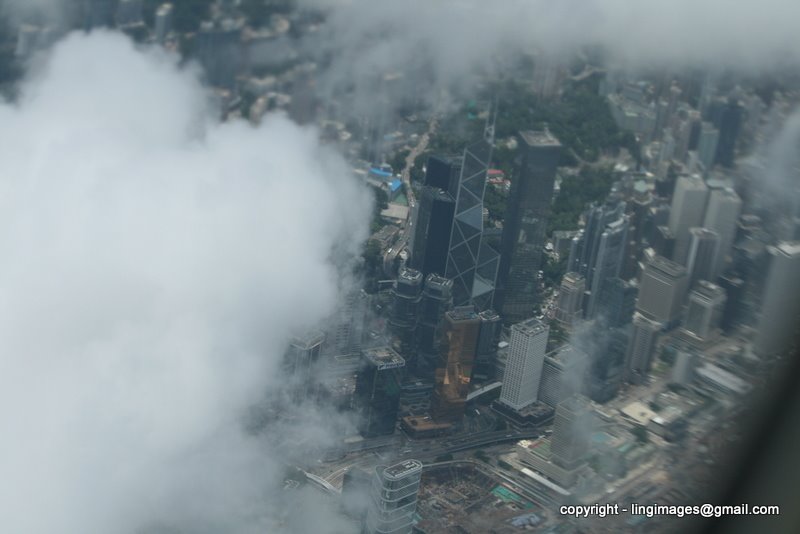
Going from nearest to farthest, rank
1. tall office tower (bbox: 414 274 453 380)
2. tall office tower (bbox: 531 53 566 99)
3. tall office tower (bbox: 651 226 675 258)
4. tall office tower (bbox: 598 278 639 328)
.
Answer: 1. tall office tower (bbox: 414 274 453 380)
2. tall office tower (bbox: 598 278 639 328)
3. tall office tower (bbox: 651 226 675 258)
4. tall office tower (bbox: 531 53 566 99)

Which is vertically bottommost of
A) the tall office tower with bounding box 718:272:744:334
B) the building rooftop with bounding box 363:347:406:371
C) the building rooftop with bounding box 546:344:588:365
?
the building rooftop with bounding box 363:347:406:371

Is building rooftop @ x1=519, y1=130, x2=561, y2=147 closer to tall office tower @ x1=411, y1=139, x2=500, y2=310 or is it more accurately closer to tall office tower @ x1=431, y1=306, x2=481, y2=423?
tall office tower @ x1=411, y1=139, x2=500, y2=310

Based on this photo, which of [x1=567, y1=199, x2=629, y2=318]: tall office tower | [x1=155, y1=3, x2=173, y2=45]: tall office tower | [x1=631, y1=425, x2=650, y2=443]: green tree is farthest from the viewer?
[x1=155, y1=3, x2=173, y2=45]: tall office tower

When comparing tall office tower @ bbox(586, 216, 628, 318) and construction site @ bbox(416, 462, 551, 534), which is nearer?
construction site @ bbox(416, 462, 551, 534)

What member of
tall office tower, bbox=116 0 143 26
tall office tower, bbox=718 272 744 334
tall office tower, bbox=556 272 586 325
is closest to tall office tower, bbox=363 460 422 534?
tall office tower, bbox=556 272 586 325

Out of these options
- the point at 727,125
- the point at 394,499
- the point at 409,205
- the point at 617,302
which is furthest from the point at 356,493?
the point at 727,125

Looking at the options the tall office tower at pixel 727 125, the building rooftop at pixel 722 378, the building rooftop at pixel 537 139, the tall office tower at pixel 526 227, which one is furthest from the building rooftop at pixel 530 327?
the tall office tower at pixel 727 125

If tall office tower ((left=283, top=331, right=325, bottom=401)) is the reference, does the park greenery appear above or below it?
above
